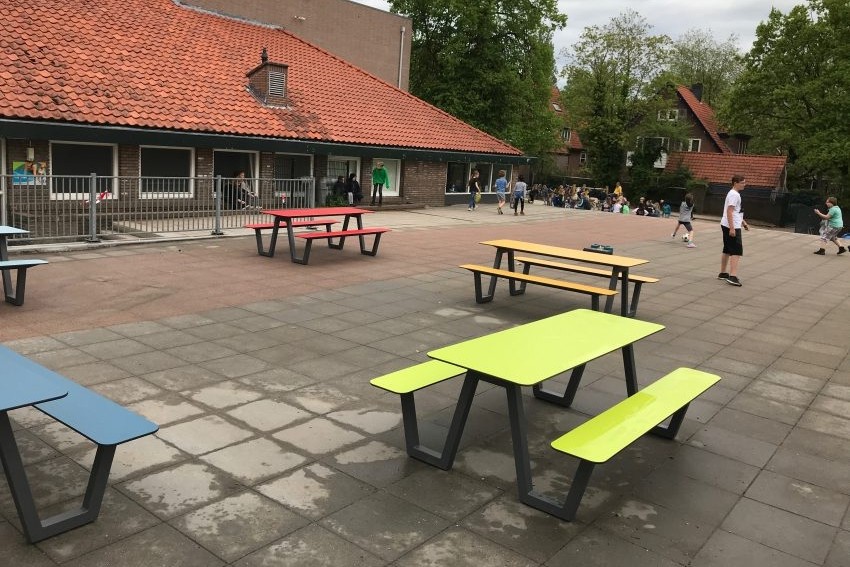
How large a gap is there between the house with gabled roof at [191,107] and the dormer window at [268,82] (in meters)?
0.04

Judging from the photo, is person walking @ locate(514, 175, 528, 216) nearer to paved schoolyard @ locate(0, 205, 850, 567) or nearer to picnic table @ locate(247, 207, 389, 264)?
picnic table @ locate(247, 207, 389, 264)

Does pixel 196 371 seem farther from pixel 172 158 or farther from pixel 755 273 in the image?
pixel 172 158

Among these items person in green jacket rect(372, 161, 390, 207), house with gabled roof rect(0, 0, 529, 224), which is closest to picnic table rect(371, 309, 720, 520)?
house with gabled roof rect(0, 0, 529, 224)

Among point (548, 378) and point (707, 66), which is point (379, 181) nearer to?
A: point (548, 378)

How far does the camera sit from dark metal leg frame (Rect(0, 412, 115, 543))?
10.7ft

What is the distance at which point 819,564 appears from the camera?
3623 millimetres

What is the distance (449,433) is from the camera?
443cm

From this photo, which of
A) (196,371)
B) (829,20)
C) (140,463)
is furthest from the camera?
(829,20)

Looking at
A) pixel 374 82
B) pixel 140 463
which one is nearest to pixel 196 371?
pixel 140 463

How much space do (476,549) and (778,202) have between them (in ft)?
148

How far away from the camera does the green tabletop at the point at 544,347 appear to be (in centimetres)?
407

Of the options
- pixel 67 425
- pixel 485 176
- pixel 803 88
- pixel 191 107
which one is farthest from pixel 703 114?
pixel 67 425

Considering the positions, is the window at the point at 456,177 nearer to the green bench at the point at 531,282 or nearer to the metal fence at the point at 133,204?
the metal fence at the point at 133,204

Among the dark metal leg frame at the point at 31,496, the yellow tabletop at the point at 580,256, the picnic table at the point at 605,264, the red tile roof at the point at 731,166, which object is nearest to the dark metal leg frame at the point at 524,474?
the dark metal leg frame at the point at 31,496
